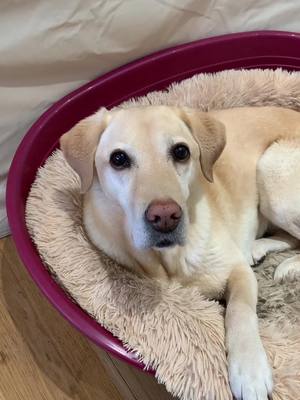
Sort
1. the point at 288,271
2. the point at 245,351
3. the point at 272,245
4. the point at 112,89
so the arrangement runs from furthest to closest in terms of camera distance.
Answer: the point at 112,89
the point at 272,245
the point at 288,271
the point at 245,351

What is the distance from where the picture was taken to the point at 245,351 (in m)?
1.38

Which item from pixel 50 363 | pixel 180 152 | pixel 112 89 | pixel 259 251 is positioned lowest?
pixel 50 363

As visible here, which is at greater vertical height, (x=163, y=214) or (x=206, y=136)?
(x=206, y=136)

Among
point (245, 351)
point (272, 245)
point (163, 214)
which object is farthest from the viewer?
point (272, 245)

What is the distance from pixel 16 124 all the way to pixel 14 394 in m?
0.86

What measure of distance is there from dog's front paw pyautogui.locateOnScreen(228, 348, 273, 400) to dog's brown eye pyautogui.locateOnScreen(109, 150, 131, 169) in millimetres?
531

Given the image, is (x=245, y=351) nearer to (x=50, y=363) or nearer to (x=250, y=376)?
(x=250, y=376)

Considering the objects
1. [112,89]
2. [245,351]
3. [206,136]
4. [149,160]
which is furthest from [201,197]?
[112,89]

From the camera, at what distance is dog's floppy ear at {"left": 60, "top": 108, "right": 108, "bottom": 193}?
147cm

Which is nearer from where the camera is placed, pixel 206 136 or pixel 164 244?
pixel 164 244

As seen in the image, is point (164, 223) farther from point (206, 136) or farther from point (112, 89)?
point (112, 89)

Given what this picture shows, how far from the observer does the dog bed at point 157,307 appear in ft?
4.60

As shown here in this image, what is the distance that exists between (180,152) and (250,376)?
1.83 ft

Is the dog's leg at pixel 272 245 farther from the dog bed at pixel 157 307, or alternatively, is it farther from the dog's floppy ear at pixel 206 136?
the dog's floppy ear at pixel 206 136
